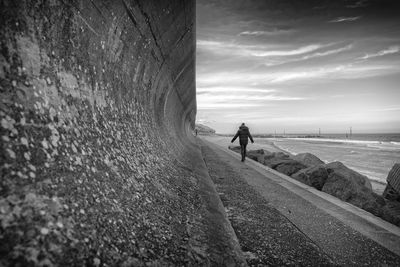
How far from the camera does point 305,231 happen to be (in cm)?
363

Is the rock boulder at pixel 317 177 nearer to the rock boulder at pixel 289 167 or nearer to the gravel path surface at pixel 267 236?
the rock boulder at pixel 289 167

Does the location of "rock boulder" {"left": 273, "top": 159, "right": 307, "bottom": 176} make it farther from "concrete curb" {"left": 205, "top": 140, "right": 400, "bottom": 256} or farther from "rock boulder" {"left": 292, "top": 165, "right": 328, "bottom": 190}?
"concrete curb" {"left": 205, "top": 140, "right": 400, "bottom": 256}

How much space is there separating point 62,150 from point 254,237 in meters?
2.68

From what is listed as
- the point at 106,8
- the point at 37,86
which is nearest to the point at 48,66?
the point at 37,86

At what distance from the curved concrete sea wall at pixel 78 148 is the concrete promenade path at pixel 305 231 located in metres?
0.98

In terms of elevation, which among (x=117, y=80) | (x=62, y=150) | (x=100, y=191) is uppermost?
(x=117, y=80)

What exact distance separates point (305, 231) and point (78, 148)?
3.41 metres

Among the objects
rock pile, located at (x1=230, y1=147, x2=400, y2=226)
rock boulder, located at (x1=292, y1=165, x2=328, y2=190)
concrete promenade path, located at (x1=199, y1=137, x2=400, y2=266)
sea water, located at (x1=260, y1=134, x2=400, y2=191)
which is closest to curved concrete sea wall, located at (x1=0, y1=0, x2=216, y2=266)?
concrete promenade path, located at (x1=199, y1=137, x2=400, y2=266)

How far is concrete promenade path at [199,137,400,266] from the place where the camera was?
115 inches

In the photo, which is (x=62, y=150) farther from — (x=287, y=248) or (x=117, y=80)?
(x=287, y=248)

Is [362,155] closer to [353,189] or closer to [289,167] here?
[289,167]

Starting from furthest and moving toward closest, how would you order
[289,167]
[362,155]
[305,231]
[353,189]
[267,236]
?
[362,155] → [289,167] → [353,189] → [305,231] → [267,236]

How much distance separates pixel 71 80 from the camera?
75.7 inches

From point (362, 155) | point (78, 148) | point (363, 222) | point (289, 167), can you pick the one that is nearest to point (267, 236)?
point (363, 222)
